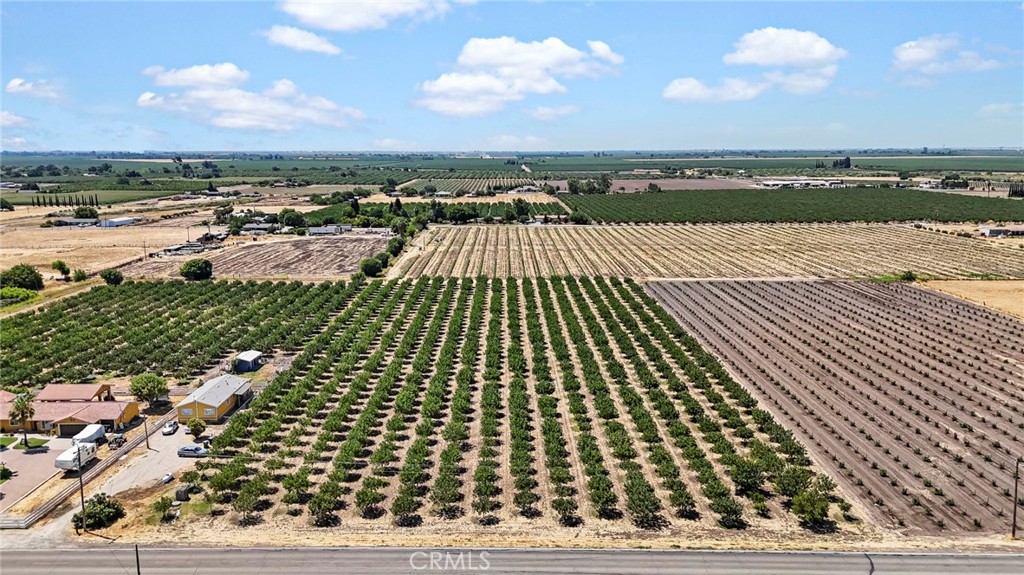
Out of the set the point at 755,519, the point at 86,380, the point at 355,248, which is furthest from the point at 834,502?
the point at 355,248

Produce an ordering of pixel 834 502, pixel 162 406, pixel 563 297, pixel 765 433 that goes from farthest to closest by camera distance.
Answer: pixel 563 297 → pixel 162 406 → pixel 765 433 → pixel 834 502

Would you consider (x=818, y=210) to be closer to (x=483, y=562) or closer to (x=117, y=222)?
(x=483, y=562)

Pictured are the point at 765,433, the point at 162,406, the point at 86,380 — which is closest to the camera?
the point at 765,433

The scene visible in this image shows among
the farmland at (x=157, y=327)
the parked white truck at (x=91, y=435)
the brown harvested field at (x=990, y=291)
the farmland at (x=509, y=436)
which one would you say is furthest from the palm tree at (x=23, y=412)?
the brown harvested field at (x=990, y=291)

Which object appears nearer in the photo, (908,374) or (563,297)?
(908,374)

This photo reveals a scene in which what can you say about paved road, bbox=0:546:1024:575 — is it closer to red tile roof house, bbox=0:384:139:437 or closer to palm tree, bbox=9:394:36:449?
red tile roof house, bbox=0:384:139:437

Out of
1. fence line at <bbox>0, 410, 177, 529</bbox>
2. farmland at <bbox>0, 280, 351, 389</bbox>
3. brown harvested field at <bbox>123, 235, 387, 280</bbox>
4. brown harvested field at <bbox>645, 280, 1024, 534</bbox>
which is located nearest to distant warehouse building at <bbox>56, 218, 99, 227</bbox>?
brown harvested field at <bbox>123, 235, 387, 280</bbox>

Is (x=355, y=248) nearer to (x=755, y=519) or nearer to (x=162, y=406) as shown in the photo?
(x=162, y=406)
